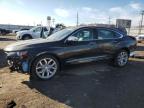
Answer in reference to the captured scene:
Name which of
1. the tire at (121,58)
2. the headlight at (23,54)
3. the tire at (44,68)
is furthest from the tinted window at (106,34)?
the headlight at (23,54)

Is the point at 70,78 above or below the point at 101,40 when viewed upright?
below

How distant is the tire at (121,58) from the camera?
29.9ft

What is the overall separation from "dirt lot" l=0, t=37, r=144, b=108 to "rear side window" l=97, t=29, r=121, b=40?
49.9 inches

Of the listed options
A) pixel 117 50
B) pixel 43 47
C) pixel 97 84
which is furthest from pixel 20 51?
pixel 117 50

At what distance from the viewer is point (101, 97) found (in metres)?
5.70

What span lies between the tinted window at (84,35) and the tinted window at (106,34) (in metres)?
0.39

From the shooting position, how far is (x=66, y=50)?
734 cm

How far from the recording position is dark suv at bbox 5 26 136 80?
22.1 feet

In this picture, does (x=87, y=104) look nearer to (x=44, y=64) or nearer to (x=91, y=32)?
(x=44, y=64)

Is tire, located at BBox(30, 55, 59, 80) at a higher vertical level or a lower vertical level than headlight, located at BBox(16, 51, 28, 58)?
lower

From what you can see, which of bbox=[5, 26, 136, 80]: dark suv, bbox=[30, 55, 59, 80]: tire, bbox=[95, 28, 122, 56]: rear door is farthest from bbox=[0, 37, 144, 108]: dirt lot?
bbox=[95, 28, 122, 56]: rear door

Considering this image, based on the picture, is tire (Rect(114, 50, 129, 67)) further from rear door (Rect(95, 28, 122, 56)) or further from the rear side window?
the rear side window

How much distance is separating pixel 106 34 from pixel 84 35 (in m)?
1.13

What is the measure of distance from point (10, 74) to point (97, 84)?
119 inches
